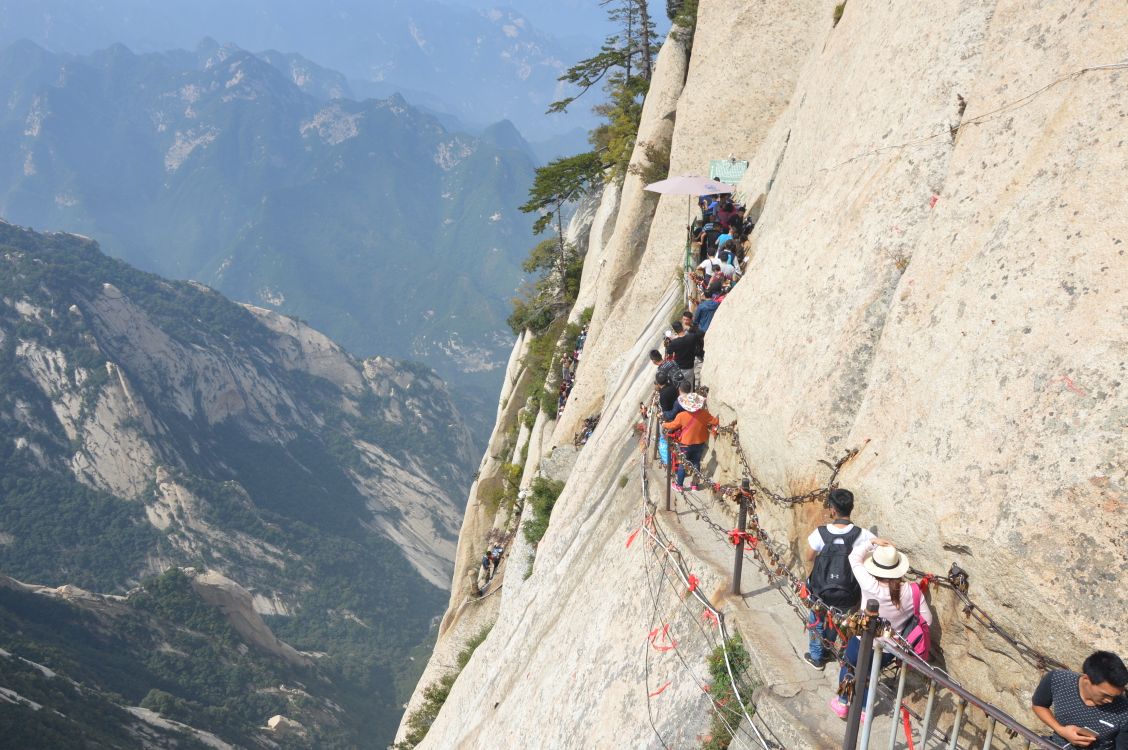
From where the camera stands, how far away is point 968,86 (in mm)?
10406

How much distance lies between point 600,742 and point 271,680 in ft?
372

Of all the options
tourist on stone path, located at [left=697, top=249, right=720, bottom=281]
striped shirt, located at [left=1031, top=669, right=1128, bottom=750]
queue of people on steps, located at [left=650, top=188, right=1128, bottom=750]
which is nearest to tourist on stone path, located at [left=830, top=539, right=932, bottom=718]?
queue of people on steps, located at [left=650, top=188, right=1128, bottom=750]

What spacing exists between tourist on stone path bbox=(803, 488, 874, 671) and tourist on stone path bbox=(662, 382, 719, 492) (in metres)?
4.37

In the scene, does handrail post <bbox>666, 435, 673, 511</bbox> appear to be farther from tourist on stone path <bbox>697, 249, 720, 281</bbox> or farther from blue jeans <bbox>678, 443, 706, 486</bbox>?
tourist on stone path <bbox>697, 249, 720, 281</bbox>

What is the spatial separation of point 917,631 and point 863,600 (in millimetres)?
550

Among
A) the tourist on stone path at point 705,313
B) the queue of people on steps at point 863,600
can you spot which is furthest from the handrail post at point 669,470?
the tourist on stone path at point 705,313

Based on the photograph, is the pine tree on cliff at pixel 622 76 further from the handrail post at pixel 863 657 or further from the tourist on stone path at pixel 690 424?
the handrail post at pixel 863 657

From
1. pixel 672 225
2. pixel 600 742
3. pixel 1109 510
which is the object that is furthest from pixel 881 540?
pixel 672 225

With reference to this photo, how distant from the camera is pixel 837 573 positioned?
7.83m

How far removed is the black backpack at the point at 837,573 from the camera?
780 cm

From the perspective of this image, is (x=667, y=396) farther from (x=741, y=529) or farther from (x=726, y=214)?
(x=726, y=214)

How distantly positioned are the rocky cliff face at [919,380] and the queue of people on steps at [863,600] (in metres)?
0.42

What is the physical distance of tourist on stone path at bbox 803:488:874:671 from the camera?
307 inches

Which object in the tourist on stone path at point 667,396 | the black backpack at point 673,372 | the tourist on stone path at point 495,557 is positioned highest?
the black backpack at point 673,372
